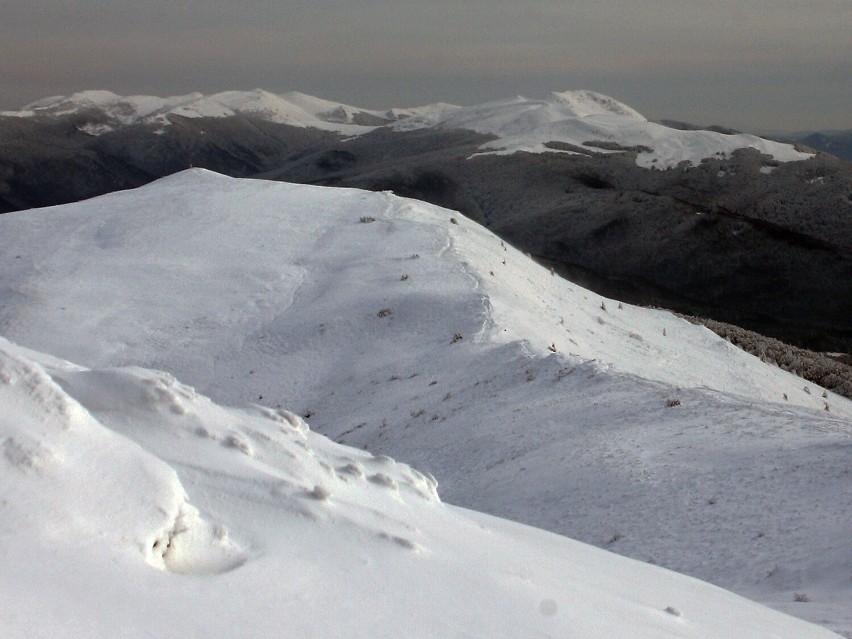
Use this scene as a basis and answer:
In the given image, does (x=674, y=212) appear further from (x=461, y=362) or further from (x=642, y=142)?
(x=461, y=362)

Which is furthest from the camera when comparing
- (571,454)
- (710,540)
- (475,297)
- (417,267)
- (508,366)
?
(417,267)

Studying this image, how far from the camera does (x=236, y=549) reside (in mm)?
4520

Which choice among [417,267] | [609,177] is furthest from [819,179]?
[417,267]

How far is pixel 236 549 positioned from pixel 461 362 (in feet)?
42.4

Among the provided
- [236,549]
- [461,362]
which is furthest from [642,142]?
[236,549]

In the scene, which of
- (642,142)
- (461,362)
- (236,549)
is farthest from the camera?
(642,142)

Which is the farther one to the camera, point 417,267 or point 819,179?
point 819,179

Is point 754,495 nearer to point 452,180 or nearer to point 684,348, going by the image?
point 684,348

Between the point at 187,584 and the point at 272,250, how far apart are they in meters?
22.2

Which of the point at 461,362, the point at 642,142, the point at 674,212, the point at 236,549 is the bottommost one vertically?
the point at 674,212

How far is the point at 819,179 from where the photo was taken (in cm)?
7912

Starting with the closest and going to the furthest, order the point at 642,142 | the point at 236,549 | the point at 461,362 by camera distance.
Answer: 1. the point at 236,549
2. the point at 461,362
3. the point at 642,142

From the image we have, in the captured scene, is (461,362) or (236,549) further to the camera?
(461,362)

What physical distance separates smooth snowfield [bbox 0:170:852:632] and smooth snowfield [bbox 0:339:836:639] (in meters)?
3.41
